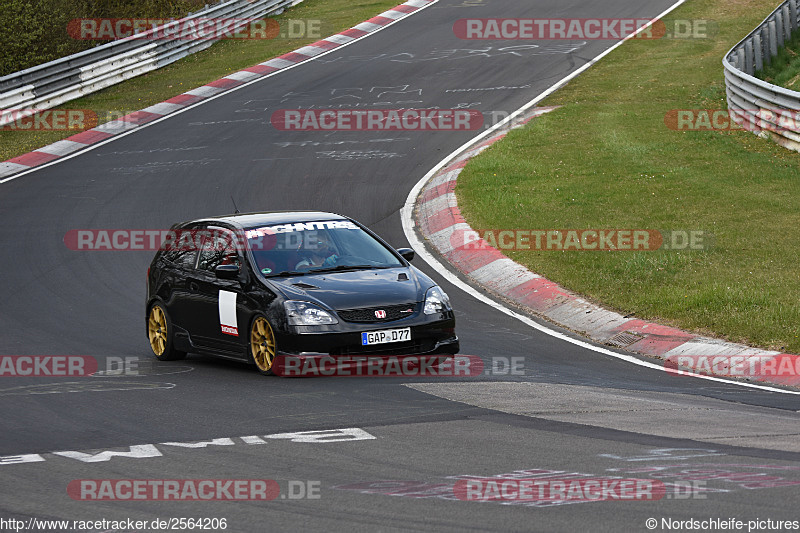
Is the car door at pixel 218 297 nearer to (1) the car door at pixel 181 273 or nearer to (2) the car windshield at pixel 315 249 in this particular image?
(1) the car door at pixel 181 273

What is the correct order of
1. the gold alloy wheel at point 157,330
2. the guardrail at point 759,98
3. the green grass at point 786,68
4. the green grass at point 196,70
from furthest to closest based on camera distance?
the green grass at point 786,68, the green grass at point 196,70, the guardrail at point 759,98, the gold alloy wheel at point 157,330

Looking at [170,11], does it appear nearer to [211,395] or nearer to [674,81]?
[674,81]

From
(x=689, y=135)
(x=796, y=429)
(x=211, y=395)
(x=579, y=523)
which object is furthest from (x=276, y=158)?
(x=579, y=523)

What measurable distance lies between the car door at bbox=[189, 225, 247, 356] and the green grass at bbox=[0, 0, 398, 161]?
558 inches

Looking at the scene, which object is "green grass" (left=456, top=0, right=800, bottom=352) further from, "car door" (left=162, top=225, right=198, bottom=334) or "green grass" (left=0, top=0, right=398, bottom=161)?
"green grass" (left=0, top=0, right=398, bottom=161)

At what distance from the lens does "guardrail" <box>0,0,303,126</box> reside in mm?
27531

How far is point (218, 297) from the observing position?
37.0 ft

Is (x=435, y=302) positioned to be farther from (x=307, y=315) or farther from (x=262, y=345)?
(x=262, y=345)

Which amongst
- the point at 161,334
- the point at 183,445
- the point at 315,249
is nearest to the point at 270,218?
the point at 315,249

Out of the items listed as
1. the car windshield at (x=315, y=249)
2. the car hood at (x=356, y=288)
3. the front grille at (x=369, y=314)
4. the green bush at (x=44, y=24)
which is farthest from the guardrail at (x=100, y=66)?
the front grille at (x=369, y=314)

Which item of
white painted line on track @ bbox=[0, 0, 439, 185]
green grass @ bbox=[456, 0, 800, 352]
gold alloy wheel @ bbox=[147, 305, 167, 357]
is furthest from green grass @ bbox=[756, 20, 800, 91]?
gold alloy wheel @ bbox=[147, 305, 167, 357]

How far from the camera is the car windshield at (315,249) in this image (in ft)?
36.2

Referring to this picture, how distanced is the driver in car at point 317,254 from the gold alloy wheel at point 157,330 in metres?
1.89

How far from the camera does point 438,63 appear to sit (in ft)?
105
